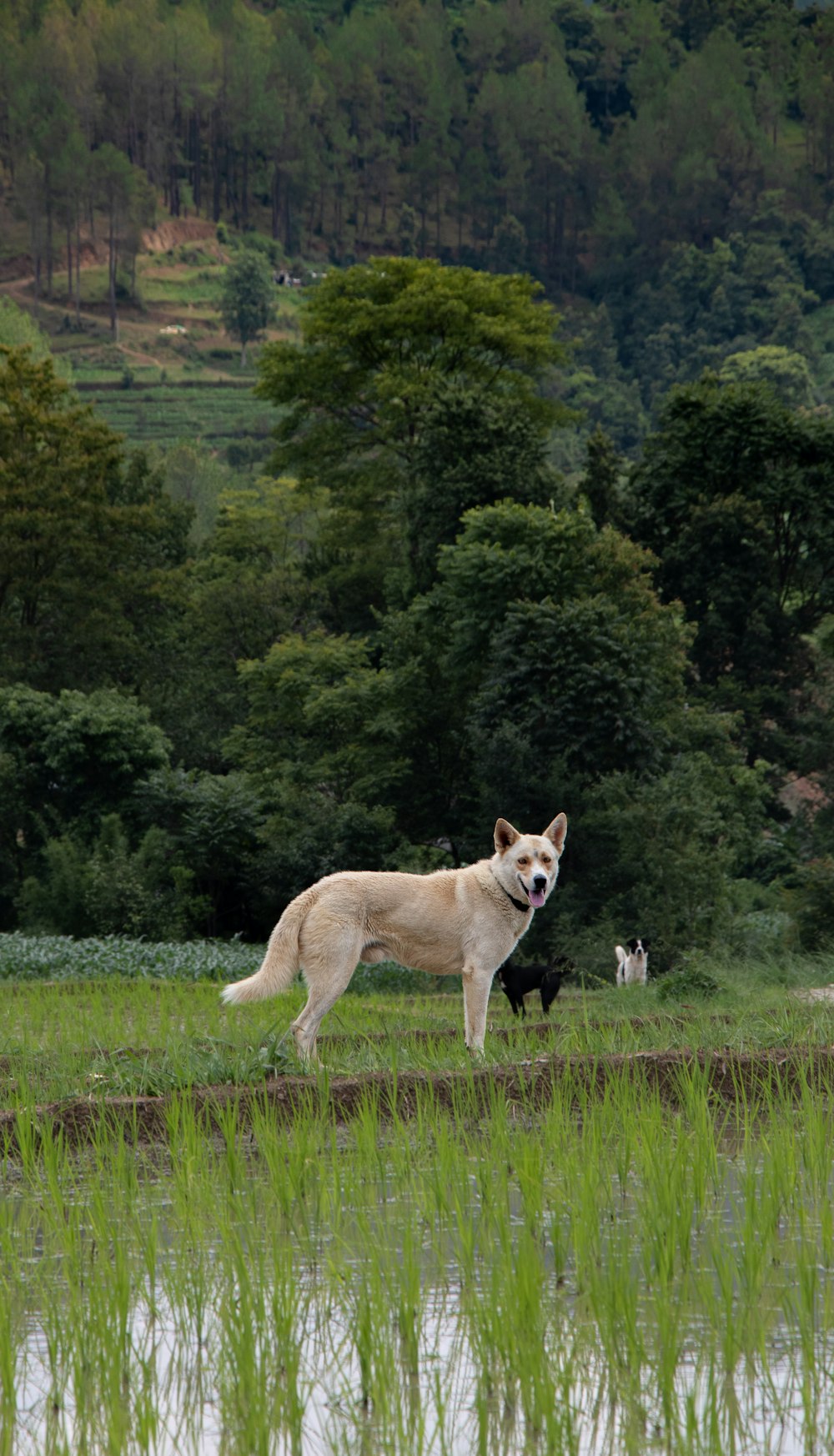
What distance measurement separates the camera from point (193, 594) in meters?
52.8

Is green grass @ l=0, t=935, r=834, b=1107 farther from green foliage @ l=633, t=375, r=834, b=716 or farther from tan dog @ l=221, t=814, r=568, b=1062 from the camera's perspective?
green foliage @ l=633, t=375, r=834, b=716

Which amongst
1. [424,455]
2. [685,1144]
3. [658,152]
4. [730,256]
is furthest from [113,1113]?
[658,152]

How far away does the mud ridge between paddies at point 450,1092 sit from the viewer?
9.62 metres

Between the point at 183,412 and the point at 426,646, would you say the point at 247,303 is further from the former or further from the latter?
the point at 426,646

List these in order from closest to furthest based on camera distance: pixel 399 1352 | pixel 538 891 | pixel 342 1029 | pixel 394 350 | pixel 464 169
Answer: pixel 399 1352 < pixel 538 891 < pixel 342 1029 < pixel 394 350 < pixel 464 169

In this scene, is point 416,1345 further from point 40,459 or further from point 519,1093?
point 40,459

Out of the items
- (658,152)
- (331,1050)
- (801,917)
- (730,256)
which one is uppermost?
(658,152)

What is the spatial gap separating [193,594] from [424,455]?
45.6 ft

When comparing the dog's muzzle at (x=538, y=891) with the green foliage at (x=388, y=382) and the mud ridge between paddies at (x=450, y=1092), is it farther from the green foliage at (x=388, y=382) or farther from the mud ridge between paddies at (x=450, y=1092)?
the green foliage at (x=388, y=382)

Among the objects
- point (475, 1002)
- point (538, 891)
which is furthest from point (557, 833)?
point (475, 1002)

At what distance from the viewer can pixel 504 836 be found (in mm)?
12094

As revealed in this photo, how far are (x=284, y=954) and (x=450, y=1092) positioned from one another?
1.73m

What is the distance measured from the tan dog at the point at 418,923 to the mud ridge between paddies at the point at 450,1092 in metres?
1.04

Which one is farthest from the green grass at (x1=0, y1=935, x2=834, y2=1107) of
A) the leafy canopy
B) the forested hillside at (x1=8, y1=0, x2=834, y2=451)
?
the forested hillside at (x1=8, y1=0, x2=834, y2=451)
